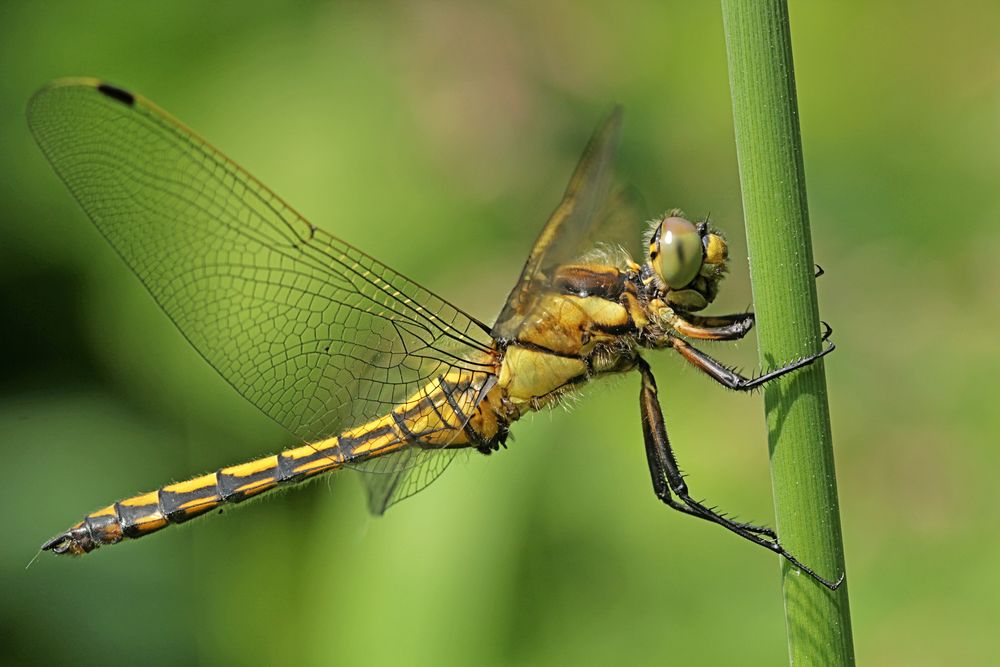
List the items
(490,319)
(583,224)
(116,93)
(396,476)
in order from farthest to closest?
(490,319)
(116,93)
(396,476)
(583,224)

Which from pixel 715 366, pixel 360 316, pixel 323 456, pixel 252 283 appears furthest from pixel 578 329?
pixel 252 283

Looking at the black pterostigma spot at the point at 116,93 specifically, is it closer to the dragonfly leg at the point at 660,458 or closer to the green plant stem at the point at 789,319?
the dragonfly leg at the point at 660,458

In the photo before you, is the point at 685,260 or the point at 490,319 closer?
the point at 685,260

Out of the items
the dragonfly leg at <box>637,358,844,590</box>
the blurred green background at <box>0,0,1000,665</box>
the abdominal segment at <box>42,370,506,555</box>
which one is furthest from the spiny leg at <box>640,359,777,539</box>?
the abdominal segment at <box>42,370,506,555</box>

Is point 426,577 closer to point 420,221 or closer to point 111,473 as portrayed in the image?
point 111,473

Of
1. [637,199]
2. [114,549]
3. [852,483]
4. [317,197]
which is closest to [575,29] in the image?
[317,197]

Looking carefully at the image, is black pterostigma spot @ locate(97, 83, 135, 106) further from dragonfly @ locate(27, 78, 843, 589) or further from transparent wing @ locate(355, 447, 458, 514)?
transparent wing @ locate(355, 447, 458, 514)

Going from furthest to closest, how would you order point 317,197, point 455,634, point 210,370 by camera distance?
point 317,197 < point 210,370 < point 455,634

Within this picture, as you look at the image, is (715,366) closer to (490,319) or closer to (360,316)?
(360,316)
